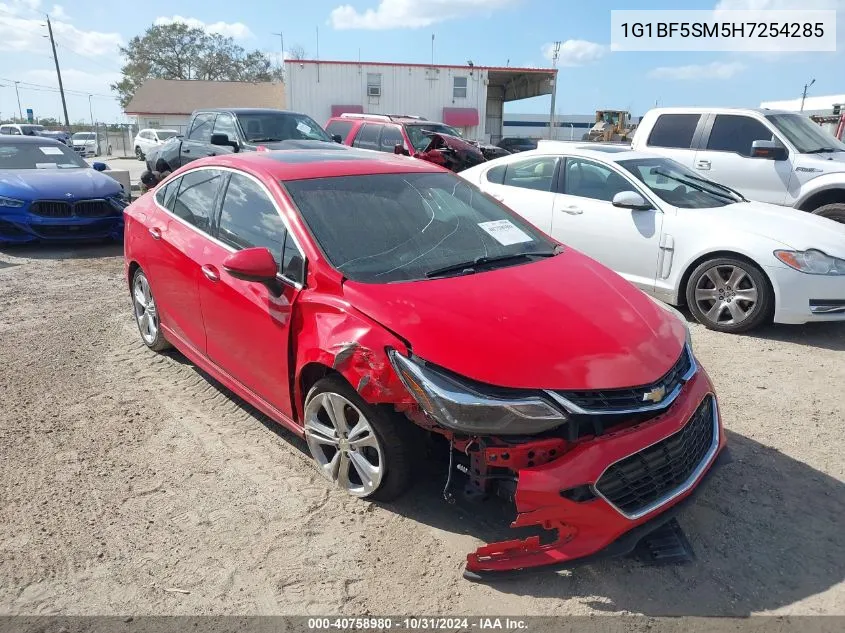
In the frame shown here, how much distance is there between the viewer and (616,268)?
618 centimetres

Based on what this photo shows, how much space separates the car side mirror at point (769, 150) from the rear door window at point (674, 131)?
92 centimetres

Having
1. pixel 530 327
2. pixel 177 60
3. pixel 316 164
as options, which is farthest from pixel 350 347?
pixel 177 60

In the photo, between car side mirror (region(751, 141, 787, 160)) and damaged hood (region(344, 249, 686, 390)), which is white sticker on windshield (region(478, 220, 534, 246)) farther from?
car side mirror (region(751, 141, 787, 160))

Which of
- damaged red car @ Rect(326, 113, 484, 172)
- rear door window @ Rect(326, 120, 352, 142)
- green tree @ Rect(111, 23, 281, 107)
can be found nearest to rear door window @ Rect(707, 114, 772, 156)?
damaged red car @ Rect(326, 113, 484, 172)

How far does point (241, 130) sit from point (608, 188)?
652cm

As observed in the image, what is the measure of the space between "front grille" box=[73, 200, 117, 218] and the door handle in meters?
6.08

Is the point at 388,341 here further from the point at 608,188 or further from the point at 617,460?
the point at 608,188

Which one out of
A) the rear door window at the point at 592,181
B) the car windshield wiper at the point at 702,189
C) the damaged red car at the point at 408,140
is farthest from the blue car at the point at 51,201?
the car windshield wiper at the point at 702,189

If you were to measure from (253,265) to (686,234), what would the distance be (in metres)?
4.20

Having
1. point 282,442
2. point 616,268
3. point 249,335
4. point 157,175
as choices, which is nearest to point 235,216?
point 249,335

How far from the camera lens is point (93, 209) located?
8.80 metres

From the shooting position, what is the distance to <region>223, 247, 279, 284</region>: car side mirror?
3.09 meters

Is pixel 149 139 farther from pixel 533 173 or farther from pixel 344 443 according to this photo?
pixel 344 443

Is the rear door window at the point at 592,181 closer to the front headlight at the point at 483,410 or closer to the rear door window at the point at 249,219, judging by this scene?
the rear door window at the point at 249,219
